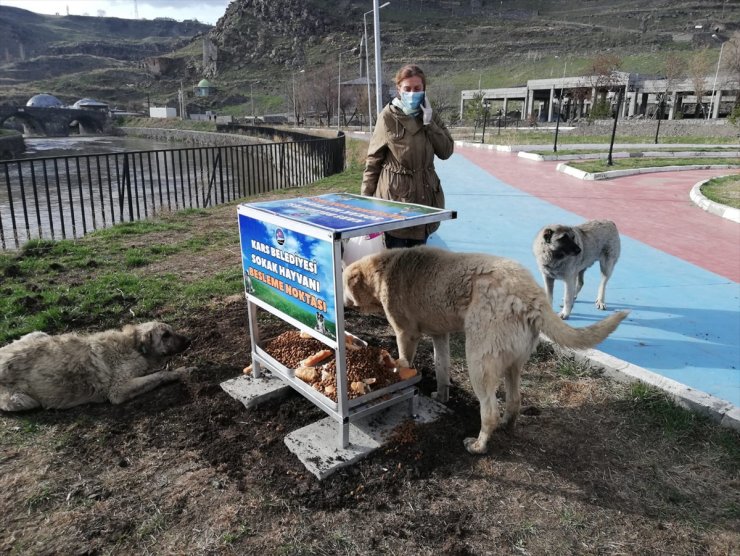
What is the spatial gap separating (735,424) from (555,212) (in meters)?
7.56

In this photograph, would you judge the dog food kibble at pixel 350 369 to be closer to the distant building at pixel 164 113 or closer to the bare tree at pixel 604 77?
the bare tree at pixel 604 77

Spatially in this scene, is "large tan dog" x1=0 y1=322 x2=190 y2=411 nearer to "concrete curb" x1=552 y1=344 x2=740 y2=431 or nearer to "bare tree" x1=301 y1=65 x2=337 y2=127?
"concrete curb" x1=552 y1=344 x2=740 y2=431

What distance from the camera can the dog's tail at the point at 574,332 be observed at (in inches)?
116

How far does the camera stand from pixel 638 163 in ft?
60.6

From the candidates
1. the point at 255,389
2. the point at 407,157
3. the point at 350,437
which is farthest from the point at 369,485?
the point at 407,157

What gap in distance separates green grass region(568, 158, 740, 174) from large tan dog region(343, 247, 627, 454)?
45.5ft

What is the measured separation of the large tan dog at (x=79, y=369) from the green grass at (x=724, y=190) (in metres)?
11.6

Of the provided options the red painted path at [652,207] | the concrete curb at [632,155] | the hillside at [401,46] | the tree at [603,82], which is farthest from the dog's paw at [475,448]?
the hillside at [401,46]

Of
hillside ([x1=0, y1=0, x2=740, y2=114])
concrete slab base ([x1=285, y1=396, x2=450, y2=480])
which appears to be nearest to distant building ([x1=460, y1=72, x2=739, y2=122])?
hillside ([x1=0, y1=0, x2=740, y2=114])

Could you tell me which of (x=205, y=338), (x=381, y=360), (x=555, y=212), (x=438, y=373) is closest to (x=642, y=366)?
(x=438, y=373)

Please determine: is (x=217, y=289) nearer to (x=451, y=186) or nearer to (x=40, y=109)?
(x=451, y=186)

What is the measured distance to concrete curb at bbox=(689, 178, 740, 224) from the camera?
10.0 m

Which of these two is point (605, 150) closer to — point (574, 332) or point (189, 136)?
point (574, 332)

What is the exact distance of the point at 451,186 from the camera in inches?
542
